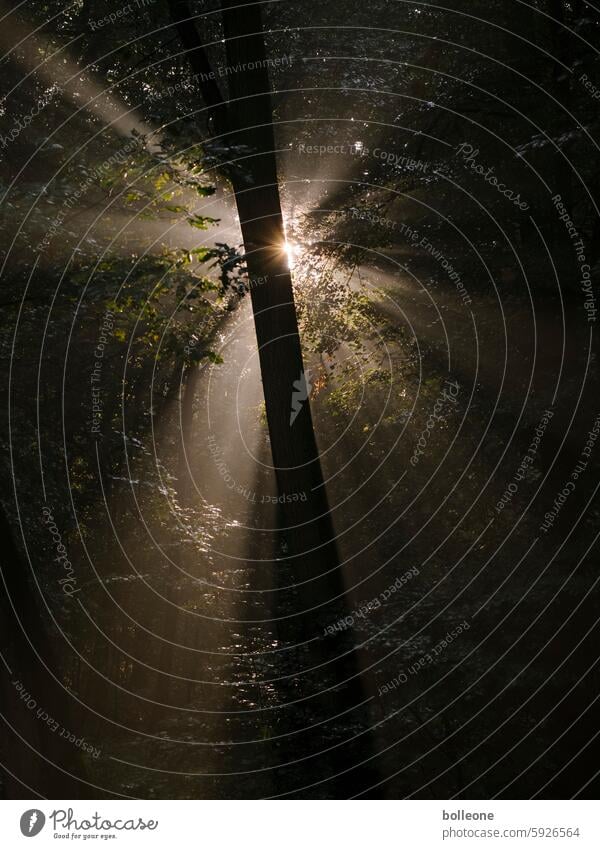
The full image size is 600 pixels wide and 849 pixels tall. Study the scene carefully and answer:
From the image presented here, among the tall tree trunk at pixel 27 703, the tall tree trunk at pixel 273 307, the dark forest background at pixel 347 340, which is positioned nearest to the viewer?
the tall tree trunk at pixel 27 703

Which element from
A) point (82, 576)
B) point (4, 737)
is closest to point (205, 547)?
point (82, 576)

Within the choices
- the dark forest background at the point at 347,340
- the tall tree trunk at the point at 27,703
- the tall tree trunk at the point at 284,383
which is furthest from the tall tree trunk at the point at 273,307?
the tall tree trunk at the point at 27,703

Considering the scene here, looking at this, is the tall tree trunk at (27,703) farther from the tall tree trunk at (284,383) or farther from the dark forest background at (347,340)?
the tall tree trunk at (284,383)

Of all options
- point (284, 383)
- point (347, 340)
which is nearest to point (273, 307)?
point (284, 383)

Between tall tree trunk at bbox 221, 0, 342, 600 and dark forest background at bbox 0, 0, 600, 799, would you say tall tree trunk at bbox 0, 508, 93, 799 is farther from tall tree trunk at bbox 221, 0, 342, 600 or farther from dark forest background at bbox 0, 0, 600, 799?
tall tree trunk at bbox 221, 0, 342, 600

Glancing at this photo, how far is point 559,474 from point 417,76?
21.0ft

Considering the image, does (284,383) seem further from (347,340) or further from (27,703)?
(347,340)

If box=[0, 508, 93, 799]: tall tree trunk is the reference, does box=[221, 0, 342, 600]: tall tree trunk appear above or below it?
above

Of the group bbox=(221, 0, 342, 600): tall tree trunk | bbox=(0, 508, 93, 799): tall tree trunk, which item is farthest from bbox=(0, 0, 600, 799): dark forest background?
bbox=(221, 0, 342, 600): tall tree trunk

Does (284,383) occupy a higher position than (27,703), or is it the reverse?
(284,383)

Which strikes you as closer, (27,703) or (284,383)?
(27,703)

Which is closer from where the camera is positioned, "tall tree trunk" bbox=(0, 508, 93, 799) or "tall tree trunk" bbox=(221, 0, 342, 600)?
"tall tree trunk" bbox=(0, 508, 93, 799)

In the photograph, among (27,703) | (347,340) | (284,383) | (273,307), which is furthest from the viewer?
(347,340)

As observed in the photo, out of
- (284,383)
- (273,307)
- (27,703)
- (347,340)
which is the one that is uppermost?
(347,340)
